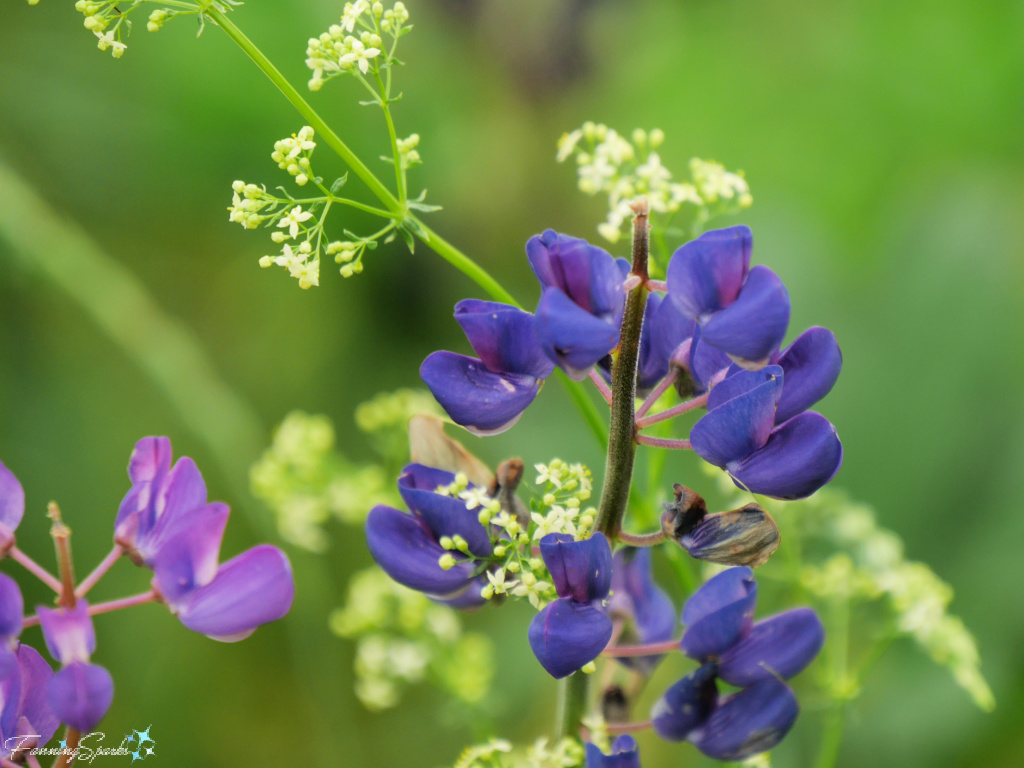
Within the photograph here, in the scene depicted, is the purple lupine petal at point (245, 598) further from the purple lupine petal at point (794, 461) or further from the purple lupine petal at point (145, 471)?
the purple lupine petal at point (794, 461)

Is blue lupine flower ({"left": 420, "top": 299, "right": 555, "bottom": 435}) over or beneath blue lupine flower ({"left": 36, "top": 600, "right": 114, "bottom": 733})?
over

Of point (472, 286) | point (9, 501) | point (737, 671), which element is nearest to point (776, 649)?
point (737, 671)

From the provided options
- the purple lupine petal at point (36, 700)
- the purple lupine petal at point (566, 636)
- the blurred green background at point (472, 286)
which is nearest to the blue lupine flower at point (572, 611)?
the purple lupine petal at point (566, 636)

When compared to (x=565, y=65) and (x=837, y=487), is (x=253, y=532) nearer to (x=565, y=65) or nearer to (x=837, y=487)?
(x=837, y=487)

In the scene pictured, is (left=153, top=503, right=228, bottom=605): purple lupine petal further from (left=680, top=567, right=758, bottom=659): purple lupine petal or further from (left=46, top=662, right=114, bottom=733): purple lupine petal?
(left=680, top=567, right=758, bottom=659): purple lupine petal

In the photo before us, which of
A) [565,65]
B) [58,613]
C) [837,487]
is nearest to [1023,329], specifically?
[837,487]

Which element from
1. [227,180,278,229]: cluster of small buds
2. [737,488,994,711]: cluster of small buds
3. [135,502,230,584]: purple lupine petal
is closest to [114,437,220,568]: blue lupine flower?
[135,502,230,584]: purple lupine petal

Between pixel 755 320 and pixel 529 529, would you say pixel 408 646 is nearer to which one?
pixel 529 529
